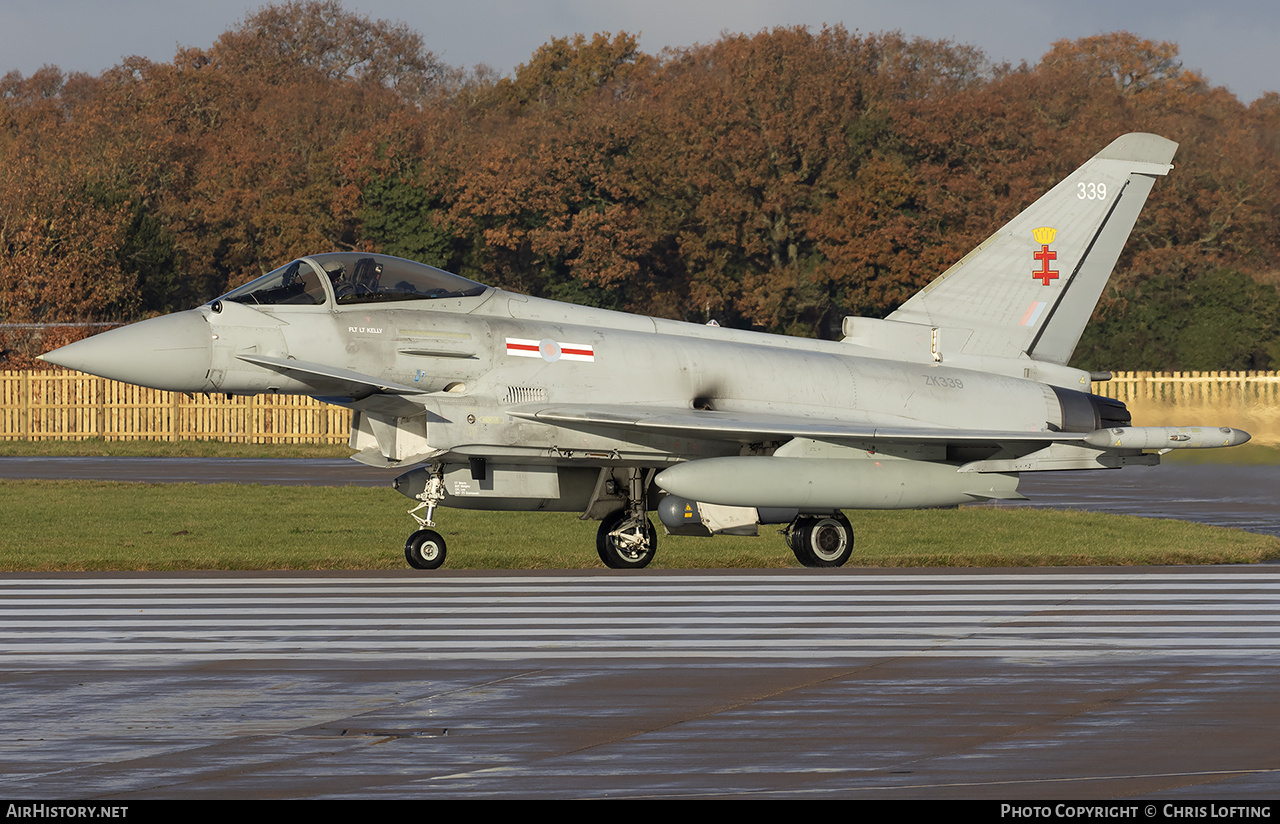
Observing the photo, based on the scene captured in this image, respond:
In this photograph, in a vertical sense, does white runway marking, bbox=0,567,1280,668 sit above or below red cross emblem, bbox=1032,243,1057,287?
below

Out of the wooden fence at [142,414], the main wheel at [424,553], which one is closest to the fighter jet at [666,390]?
the main wheel at [424,553]

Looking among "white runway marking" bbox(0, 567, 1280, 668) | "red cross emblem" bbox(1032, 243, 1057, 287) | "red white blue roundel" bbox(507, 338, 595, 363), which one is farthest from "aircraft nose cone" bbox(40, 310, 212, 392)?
"red cross emblem" bbox(1032, 243, 1057, 287)

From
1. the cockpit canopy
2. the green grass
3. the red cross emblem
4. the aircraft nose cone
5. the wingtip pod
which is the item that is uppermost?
the red cross emblem

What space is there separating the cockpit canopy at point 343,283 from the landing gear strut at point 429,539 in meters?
1.84

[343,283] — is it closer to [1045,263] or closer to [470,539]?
[470,539]

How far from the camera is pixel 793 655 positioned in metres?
10.3

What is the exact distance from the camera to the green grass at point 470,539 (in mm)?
16828

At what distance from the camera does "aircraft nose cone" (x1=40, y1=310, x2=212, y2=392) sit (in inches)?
589

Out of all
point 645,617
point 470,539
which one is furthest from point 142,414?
point 645,617

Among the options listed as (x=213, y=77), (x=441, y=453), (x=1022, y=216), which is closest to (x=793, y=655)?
(x=441, y=453)

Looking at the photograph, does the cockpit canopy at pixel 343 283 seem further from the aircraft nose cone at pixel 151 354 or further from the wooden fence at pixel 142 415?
the wooden fence at pixel 142 415

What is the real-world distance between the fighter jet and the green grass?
80 centimetres

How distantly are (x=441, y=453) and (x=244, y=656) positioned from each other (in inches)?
221

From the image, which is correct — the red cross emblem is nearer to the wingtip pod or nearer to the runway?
the wingtip pod
